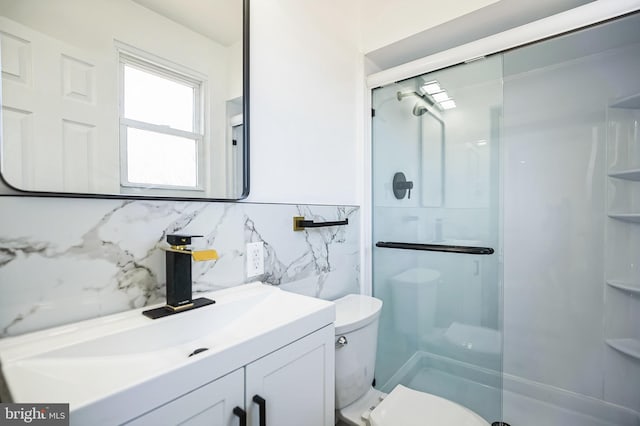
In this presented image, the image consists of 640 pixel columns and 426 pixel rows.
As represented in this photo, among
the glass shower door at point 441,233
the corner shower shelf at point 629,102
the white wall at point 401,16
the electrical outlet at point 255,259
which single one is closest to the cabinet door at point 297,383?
the electrical outlet at point 255,259

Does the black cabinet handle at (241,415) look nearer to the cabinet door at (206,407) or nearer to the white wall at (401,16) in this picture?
the cabinet door at (206,407)

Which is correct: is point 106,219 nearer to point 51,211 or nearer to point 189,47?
point 51,211

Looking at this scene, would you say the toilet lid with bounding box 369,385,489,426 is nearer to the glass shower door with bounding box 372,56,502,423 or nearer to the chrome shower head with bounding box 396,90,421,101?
the glass shower door with bounding box 372,56,502,423

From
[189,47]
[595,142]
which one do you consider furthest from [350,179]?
[595,142]

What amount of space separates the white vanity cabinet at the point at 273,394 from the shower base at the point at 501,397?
1051 millimetres

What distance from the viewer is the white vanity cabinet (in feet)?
1.87

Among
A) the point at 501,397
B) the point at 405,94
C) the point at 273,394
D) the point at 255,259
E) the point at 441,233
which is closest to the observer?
the point at 273,394

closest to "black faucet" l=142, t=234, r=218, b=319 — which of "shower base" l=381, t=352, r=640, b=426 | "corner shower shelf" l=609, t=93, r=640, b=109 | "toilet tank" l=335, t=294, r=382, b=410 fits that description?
"toilet tank" l=335, t=294, r=382, b=410

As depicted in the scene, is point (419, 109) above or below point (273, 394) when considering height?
above

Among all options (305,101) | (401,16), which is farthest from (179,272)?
(401,16)

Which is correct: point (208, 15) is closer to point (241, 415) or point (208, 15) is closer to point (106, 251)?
point (106, 251)

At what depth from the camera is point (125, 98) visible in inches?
33.0

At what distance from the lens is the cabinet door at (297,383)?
0.71 m

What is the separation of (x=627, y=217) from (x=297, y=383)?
2031 millimetres
